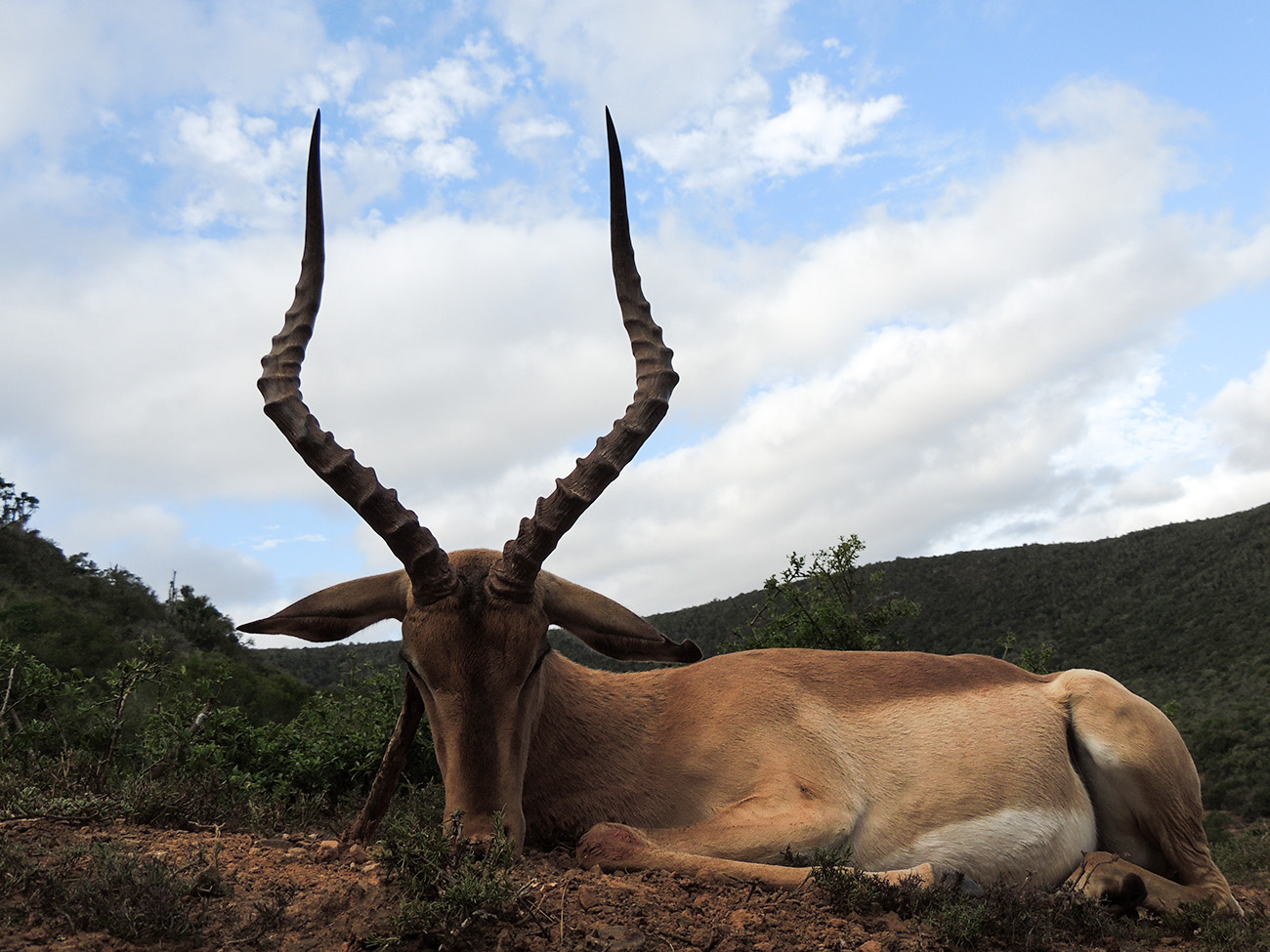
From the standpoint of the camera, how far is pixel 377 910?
348cm

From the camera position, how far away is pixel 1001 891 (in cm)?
486

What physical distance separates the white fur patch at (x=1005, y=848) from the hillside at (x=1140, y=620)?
76.6 ft

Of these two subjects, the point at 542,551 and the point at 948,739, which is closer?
the point at 542,551

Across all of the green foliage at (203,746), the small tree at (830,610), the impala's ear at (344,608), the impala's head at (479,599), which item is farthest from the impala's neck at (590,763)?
the small tree at (830,610)

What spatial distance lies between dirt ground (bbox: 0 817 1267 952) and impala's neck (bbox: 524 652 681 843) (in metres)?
0.75

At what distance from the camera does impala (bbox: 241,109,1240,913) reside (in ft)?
16.6

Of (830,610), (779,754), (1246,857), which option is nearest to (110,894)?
(779,754)

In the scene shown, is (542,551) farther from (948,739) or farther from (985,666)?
(985,666)

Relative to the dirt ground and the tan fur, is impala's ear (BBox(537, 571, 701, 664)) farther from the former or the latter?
the dirt ground

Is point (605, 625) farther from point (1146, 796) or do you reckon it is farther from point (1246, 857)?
point (1246, 857)

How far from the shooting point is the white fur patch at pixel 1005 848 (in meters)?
5.82

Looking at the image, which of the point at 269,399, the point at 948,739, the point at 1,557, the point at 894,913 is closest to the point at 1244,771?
the point at 948,739

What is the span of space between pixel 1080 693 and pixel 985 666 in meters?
0.68

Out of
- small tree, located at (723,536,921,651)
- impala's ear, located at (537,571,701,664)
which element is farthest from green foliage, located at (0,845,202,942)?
small tree, located at (723,536,921,651)
